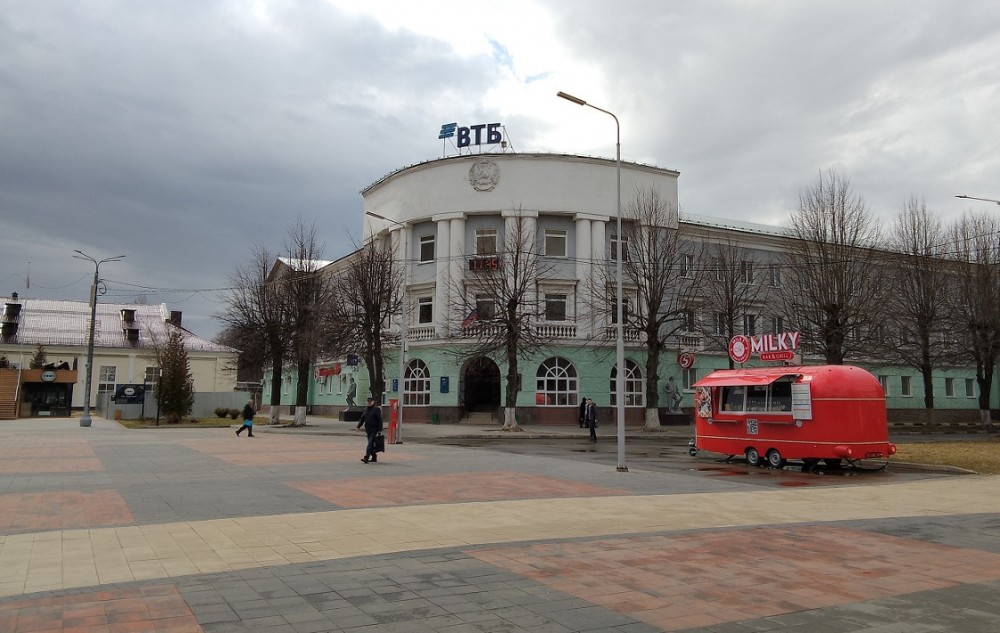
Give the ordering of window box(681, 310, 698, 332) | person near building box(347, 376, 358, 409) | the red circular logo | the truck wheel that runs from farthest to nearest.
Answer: person near building box(347, 376, 358, 409) < window box(681, 310, 698, 332) < the red circular logo < the truck wheel

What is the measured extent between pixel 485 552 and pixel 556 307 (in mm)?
36082

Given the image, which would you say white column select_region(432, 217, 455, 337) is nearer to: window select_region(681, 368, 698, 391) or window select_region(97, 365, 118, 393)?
window select_region(681, 368, 698, 391)

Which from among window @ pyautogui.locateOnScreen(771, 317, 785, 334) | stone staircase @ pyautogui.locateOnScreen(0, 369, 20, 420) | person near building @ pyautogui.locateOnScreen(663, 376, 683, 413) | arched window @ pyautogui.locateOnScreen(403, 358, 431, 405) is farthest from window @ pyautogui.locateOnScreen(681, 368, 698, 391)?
stone staircase @ pyautogui.locateOnScreen(0, 369, 20, 420)

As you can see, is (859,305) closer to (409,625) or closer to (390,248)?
(390,248)

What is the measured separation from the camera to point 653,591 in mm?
6621

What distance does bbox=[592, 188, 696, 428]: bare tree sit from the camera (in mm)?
37781

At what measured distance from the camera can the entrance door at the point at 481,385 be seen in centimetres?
4453

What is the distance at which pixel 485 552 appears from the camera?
27.1 feet

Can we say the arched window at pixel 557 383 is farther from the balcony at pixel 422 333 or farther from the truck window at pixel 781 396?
the truck window at pixel 781 396

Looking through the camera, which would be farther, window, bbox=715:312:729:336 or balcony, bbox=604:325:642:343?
window, bbox=715:312:729:336

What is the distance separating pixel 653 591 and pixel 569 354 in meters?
36.2

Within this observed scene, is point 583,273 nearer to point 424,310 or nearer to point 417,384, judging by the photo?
point 424,310

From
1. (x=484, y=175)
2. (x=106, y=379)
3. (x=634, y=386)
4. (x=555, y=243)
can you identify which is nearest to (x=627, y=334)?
(x=634, y=386)

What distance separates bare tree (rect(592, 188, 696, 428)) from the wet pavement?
2103cm
